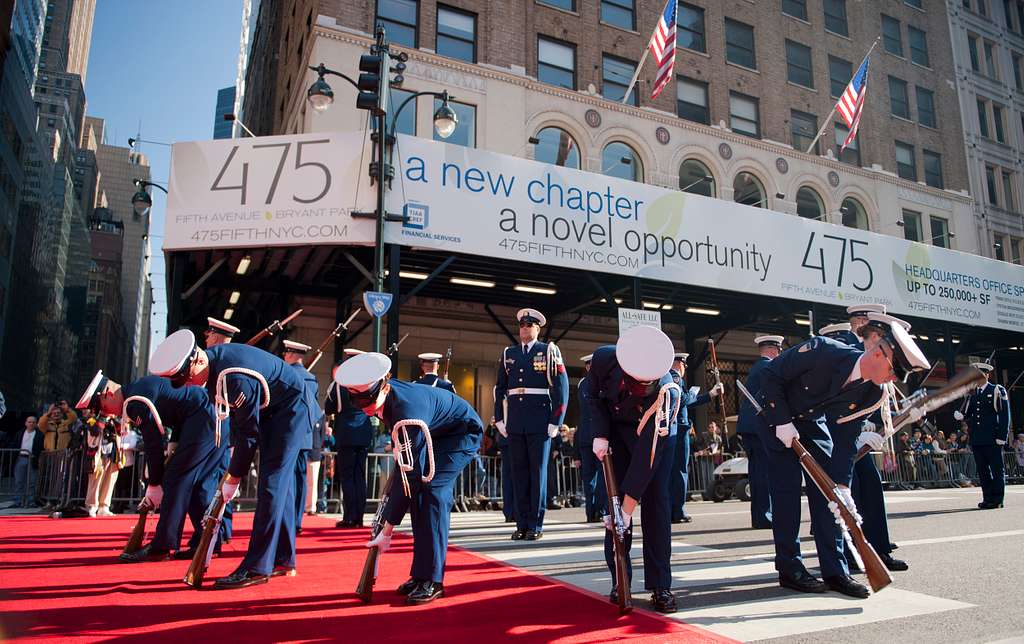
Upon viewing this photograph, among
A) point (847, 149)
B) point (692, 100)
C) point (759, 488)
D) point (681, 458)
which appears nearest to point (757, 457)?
→ point (759, 488)

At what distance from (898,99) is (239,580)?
33.6 meters

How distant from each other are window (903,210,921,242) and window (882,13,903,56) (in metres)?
7.63

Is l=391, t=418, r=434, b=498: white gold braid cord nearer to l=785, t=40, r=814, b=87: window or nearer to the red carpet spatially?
the red carpet

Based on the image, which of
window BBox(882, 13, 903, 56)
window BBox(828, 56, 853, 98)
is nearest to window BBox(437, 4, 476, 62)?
window BBox(828, 56, 853, 98)

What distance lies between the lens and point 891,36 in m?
31.4

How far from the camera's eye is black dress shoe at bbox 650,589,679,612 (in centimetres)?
455

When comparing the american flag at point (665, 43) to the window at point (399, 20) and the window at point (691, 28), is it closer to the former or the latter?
the window at point (691, 28)

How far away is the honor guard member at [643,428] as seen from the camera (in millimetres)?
4504

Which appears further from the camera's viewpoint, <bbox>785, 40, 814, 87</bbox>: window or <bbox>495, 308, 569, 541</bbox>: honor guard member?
<bbox>785, 40, 814, 87</bbox>: window

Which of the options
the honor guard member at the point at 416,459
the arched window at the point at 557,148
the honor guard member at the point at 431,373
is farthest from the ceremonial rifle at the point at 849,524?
the arched window at the point at 557,148

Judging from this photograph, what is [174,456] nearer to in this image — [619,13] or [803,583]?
[803,583]

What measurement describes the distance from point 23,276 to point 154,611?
8030 cm

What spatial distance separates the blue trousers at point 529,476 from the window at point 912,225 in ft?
85.9

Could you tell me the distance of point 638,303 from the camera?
17500 millimetres
